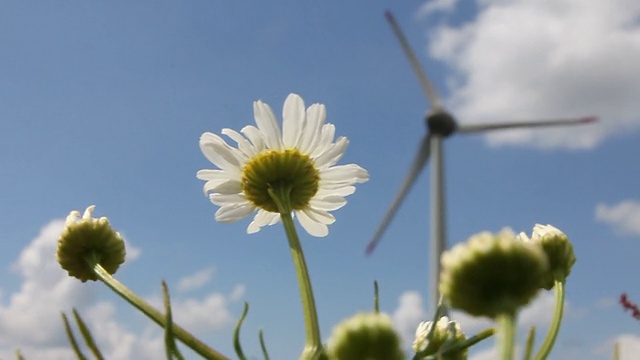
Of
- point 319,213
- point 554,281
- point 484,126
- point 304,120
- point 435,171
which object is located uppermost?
point 484,126

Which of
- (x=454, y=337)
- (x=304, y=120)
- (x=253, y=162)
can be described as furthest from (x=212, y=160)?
(x=454, y=337)

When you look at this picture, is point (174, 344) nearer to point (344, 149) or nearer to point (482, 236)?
point (482, 236)

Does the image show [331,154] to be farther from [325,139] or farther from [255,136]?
[255,136]

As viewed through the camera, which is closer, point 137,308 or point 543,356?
point 543,356

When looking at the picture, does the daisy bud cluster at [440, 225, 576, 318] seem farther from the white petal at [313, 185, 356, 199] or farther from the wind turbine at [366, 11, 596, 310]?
A: the wind turbine at [366, 11, 596, 310]

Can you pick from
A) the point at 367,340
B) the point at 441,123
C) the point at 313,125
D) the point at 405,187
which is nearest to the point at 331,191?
the point at 313,125

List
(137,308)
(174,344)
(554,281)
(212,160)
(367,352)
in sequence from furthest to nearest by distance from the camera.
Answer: (212,160), (554,281), (137,308), (174,344), (367,352)
